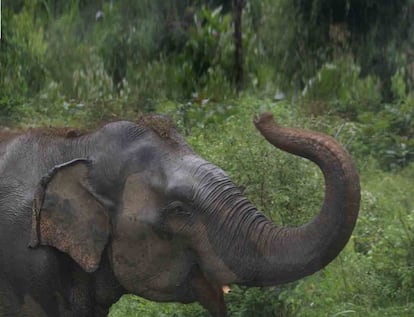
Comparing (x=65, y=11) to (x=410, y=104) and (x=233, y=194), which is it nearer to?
(x=410, y=104)

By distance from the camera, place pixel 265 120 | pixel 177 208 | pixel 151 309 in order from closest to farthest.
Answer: pixel 265 120 < pixel 177 208 < pixel 151 309

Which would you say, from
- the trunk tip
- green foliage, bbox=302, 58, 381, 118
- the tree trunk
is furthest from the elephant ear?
the tree trunk

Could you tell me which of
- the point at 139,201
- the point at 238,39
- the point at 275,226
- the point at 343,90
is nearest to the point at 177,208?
the point at 139,201

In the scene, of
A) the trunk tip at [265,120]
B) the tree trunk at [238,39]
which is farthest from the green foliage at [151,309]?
the tree trunk at [238,39]

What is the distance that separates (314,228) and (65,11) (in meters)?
8.40

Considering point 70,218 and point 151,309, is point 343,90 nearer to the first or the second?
point 151,309

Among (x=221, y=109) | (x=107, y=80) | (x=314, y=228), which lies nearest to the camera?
(x=314, y=228)

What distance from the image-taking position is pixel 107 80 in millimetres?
12367

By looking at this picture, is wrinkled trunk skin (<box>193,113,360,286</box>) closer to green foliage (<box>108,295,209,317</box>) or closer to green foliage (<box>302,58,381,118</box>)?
green foliage (<box>108,295,209,317</box>)

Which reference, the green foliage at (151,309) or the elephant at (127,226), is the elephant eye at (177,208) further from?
the green foliage at (151,309)

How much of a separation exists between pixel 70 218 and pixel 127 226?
23 centimetres

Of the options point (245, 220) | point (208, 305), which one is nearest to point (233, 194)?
point (245, 220)

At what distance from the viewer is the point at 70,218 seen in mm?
5113

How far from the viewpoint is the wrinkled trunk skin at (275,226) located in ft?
15.2
